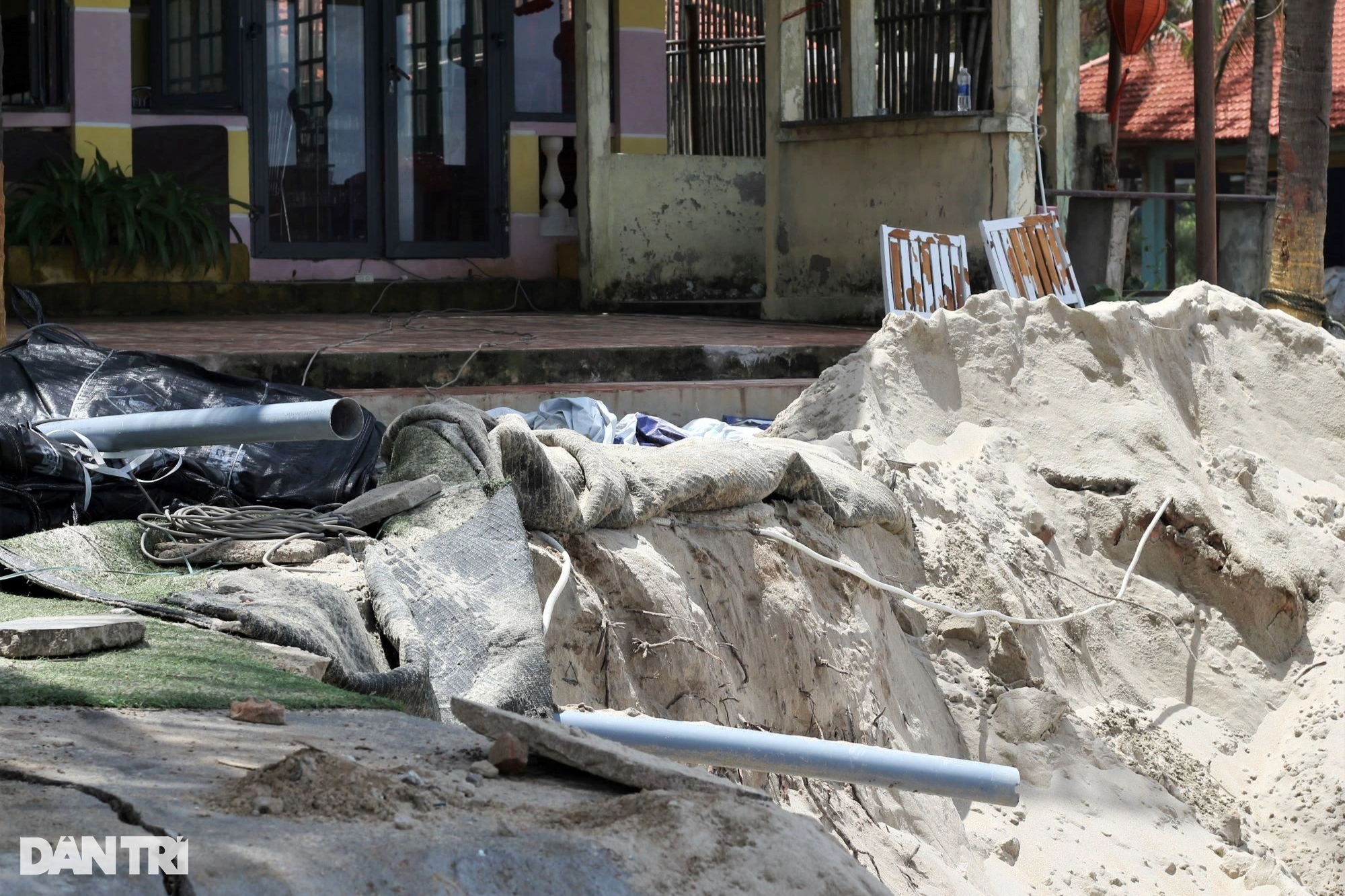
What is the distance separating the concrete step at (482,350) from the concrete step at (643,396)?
10 cm

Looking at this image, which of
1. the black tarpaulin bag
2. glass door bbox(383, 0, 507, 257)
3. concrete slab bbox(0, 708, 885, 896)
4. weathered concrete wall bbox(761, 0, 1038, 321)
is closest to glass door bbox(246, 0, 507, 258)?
glass door bbox(383, 0, 507, 257)

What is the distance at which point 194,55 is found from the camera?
37.2 feet

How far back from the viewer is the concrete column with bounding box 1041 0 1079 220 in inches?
422

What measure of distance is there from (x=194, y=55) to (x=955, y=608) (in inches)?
286

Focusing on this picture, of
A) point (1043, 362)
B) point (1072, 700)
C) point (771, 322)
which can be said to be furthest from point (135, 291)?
point (1072, 700)

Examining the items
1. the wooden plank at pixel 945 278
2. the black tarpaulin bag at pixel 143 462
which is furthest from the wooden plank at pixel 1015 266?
the black tarpaulin bag at pixel 143 462

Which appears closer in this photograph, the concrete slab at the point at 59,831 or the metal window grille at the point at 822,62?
the concrete slab at the point at 59,831

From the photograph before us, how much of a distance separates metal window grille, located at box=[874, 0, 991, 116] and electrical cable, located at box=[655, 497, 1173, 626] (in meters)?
3.47

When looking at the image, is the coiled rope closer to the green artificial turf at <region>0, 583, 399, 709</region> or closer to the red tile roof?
the green artificial turf at <region>0, 583, 399, 709</region>

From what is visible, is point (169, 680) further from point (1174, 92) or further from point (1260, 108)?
point (1174, 92)

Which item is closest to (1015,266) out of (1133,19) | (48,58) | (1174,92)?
(1133,19)

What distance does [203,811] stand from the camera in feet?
8.05

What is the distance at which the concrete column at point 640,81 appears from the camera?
40.4 feet

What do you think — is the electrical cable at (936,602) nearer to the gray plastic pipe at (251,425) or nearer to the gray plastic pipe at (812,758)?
the gray plastic pipe at (251,425)
